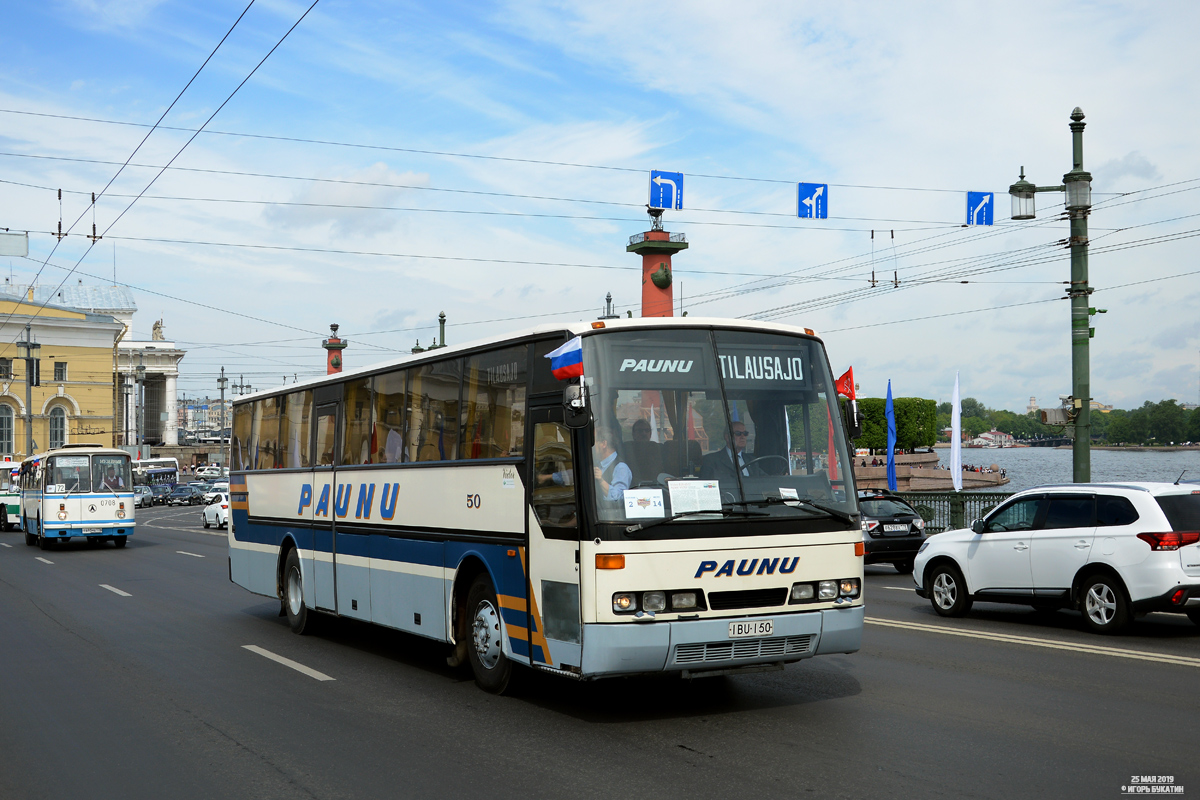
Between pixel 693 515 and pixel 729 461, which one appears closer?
pixel 693 515

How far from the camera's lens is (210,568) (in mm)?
23688

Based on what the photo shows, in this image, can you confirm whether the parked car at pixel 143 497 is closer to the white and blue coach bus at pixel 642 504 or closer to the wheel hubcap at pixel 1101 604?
the white and blue coach bus at pixel 642 504

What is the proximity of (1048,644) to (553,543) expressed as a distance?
242 inches

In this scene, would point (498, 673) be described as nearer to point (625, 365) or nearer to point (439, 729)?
point (439, 729)

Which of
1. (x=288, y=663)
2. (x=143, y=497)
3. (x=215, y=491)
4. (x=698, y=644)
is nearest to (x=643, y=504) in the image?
(x=698, y=644)

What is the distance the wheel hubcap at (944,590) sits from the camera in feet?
46.2

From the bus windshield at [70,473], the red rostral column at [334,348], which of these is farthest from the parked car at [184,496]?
the bus windshield at [70,473]

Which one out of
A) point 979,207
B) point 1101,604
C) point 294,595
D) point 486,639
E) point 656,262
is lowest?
point 294,595

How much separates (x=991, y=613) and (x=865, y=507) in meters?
6.35

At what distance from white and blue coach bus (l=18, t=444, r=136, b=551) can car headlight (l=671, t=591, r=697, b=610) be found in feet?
92.0

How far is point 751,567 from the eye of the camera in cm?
788

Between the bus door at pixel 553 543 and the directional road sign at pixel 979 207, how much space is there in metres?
16.9

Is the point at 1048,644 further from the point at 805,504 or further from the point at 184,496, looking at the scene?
the point at 184,496

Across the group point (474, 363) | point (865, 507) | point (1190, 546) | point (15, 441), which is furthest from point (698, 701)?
point (15, 441)
